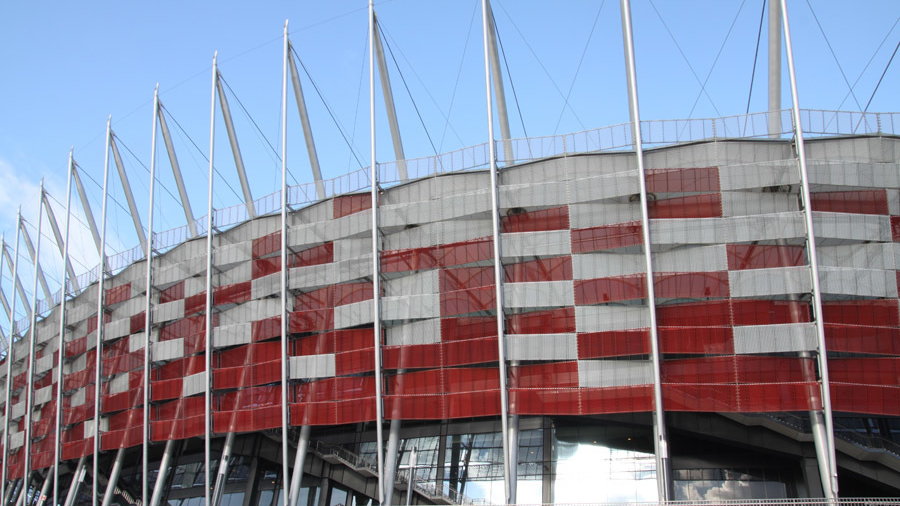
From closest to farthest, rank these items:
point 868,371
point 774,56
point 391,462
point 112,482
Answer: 1. point 868,371
2. point 774,56
3. point 391,462
4. point 112,482

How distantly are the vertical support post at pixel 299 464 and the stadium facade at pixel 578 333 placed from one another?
176 mm

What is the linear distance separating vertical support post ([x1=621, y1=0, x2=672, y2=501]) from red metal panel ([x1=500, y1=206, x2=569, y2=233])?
13.1 feet

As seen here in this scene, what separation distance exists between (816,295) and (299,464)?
26.4 m

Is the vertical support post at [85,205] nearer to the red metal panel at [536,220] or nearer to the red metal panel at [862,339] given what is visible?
the red metal panel at [536,220]

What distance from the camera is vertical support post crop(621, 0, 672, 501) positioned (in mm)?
40688

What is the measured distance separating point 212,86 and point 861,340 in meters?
39.5

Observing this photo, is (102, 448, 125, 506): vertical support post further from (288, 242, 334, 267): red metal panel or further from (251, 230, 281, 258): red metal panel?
(288, 242, 334, 267): red metal panel

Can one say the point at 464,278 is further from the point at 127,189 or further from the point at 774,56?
the point at 127,189

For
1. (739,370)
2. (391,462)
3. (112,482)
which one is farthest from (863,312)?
(112,482)

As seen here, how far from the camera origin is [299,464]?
161ft

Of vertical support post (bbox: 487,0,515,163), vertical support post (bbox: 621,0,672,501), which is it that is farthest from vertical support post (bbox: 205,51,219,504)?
vertical support post (bbox: 621,0,672,501)

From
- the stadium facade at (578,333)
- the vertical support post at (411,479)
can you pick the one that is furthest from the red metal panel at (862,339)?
the vertical support post at (411,479)

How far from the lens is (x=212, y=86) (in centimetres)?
5912

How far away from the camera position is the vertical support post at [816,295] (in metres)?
39.2
